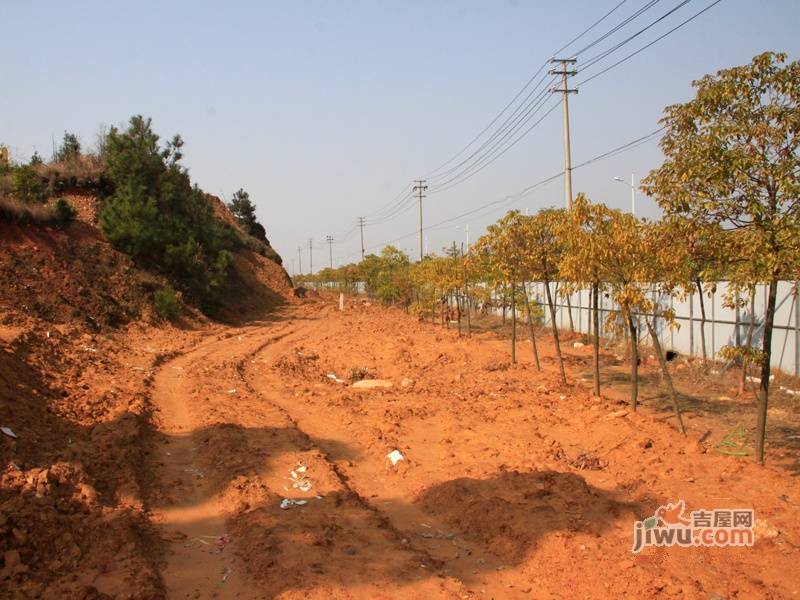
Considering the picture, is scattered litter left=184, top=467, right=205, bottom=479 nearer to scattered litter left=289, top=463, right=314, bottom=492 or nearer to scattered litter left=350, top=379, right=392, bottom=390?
scattered litter left=289, top=463, right=314, bottom=492

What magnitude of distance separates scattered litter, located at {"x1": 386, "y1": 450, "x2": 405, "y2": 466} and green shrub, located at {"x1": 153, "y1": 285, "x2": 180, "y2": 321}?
1693 centimetres

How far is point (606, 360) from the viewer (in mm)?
16812

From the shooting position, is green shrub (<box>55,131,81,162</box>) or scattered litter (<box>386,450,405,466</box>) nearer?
scattered litter (<box>386,450,405,466</box>)

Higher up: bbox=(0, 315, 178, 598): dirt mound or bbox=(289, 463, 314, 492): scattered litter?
bbox=(0, 315, 178, 598): dirt mound

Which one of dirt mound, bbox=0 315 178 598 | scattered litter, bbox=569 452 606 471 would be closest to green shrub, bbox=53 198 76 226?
dirt mound, bbox=0 315 178 598

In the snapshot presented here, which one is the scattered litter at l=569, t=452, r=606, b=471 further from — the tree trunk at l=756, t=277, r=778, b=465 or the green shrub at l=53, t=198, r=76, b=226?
the green shrub at l=53, t=198, r=76, b=226

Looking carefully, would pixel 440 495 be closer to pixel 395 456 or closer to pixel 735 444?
pixel 395 456

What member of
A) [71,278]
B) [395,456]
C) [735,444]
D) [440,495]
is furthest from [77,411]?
[71,278]

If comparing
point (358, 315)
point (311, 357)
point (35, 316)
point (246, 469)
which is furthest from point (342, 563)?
point (358, 315)

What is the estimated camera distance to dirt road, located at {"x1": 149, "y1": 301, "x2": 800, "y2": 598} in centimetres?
480

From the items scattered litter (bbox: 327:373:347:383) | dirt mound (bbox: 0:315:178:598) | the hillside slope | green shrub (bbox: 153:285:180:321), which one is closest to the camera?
dirt mound (bbox: 0:315:178:598)

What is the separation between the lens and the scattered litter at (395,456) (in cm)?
800

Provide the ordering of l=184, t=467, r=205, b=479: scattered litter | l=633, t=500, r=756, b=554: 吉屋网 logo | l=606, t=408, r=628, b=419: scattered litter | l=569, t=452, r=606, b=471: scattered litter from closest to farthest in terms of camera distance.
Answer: l=633, t=500, r=756, b=554: 吉屋网 logo → l=184, t=467, r=205, b=479: scattered litter → l=569, t=452, r=606, b=471: scattered litter → l=606, t=408, r=628, b=419: scattered litter

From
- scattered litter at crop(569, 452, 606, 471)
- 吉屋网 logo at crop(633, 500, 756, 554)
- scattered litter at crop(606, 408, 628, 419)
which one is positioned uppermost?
scattered litter at crop(606, 408, 628, 419)
